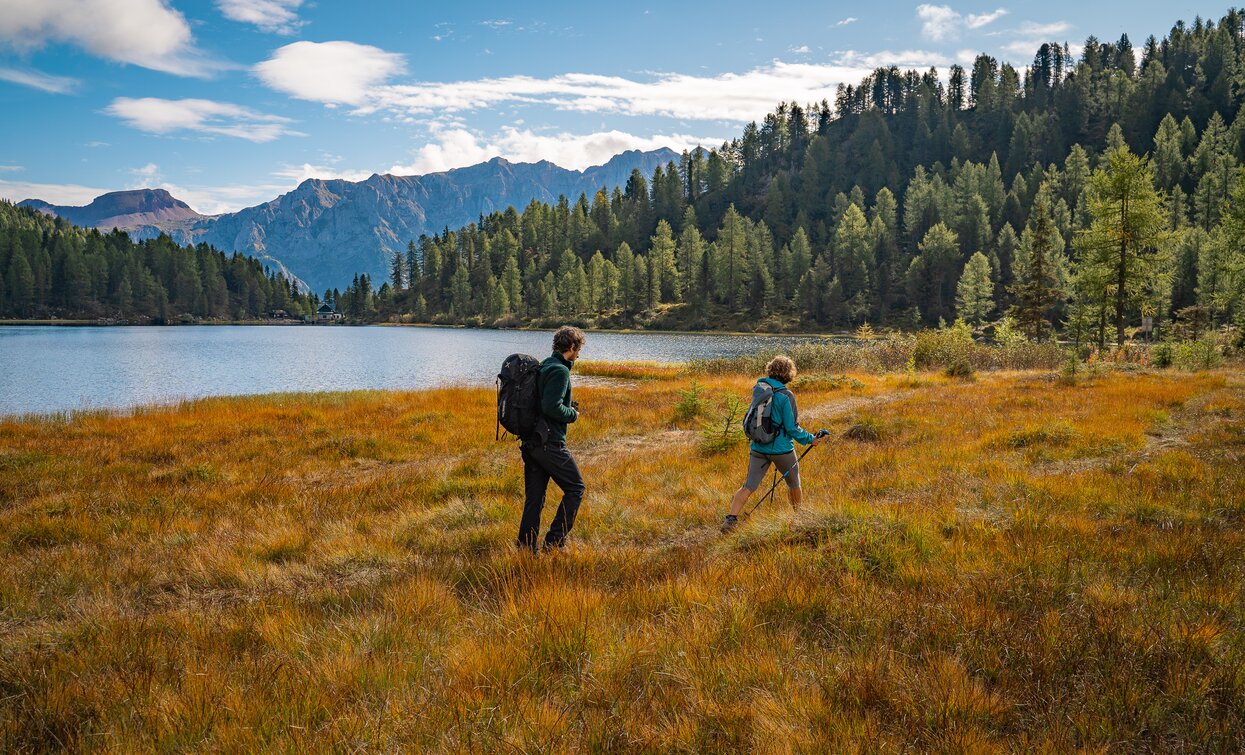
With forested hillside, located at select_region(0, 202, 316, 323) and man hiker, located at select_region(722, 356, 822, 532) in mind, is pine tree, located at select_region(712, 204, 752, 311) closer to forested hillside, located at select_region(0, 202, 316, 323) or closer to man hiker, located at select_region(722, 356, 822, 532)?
man hiker, located at select_region(722, 356, 822, 532)

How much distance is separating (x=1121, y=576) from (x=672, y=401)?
20159 mm

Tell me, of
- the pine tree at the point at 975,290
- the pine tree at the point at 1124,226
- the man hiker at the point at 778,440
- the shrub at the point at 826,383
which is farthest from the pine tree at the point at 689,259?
the man hiker at the point at 778,440

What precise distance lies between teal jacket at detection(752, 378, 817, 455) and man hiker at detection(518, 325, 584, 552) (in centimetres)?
270

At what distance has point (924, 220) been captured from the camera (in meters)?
116

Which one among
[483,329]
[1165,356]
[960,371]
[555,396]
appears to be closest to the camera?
[555,396]

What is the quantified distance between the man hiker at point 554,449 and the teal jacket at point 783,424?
8.87ft

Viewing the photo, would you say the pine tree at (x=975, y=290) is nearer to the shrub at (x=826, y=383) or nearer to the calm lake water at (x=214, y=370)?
the calm lake water at (x=214, y=370)

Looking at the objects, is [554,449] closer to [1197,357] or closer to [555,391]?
[555,391]

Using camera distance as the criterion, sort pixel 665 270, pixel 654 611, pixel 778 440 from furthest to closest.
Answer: pixel 665 270 < pixel 778 440 < pixel 654 611

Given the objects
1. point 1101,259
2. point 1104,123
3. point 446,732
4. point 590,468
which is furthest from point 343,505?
point 1104,123

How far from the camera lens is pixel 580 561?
→ 242 inches

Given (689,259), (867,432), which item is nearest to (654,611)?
(867,432)

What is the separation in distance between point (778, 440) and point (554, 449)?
10.2 ft

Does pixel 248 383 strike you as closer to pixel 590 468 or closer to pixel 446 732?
pixel 590 468
